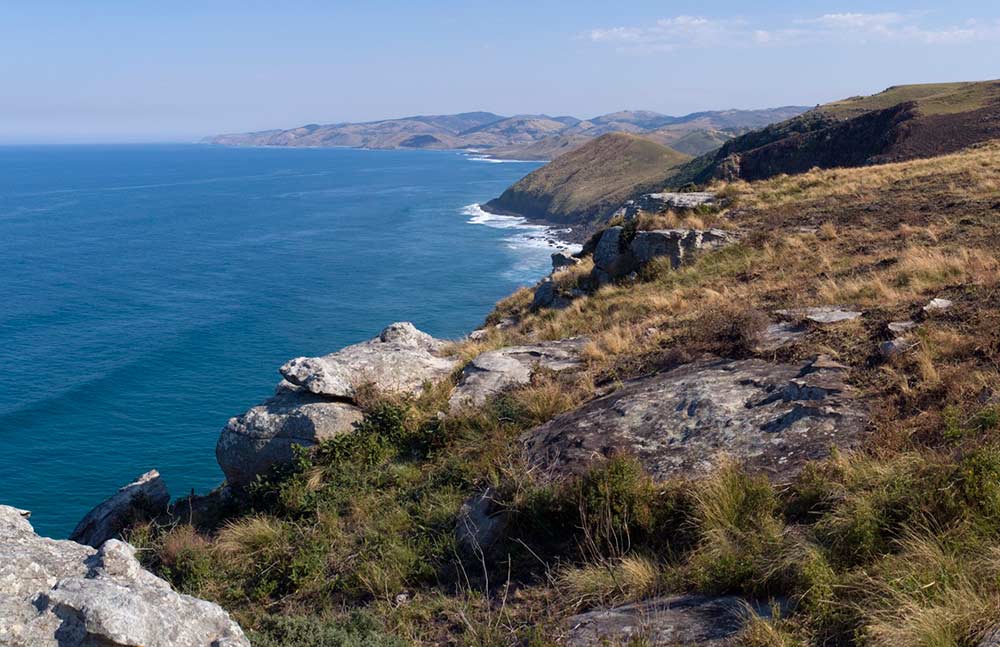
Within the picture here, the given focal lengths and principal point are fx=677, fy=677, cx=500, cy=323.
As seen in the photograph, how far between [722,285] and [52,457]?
37505 millimetres

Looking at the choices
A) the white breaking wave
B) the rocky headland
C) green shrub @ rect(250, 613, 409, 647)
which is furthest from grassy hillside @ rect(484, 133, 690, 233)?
green shrub @ rect(250, 613, 409, 647)

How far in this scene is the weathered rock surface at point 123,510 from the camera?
1161 centimetres

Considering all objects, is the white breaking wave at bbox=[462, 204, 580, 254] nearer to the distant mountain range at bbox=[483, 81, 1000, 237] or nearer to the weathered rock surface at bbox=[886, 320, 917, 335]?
the distant mountain range at bbox=[483, 81, 1000, 237]

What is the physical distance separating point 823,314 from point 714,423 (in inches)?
183

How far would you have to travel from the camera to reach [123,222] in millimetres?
111750

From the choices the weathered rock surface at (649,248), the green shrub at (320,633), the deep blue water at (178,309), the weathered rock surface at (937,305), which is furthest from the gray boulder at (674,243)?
the deep blue water at (178,309)

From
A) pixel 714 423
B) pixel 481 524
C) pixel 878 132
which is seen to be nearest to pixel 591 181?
pixel 878 132

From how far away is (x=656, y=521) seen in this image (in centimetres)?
666

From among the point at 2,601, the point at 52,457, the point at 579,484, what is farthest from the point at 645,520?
the point at 52,457

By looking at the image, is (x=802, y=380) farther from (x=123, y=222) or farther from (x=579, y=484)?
(x=123, y=222)

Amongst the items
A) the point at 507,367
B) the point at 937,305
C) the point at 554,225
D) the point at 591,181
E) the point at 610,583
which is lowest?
the point at 610,583

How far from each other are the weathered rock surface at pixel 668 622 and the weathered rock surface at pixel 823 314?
6.83 m

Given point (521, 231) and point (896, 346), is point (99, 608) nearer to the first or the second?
point (896, 346)

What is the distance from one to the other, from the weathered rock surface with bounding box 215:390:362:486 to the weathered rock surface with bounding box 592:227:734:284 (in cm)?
1142
